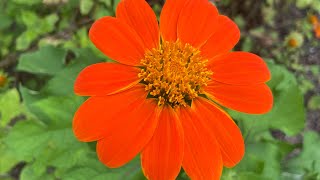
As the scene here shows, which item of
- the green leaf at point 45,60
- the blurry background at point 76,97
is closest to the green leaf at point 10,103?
the blurry background at point 76,97

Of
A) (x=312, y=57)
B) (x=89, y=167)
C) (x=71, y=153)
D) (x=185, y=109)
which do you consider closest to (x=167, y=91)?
(x=185, y=109)

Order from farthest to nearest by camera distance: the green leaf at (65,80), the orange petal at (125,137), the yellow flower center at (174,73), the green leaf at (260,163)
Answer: the green leaf at (65,80) → the green leaf at (260,163) → the yellow flower center at (174,73) → the orange petal at (125,137)

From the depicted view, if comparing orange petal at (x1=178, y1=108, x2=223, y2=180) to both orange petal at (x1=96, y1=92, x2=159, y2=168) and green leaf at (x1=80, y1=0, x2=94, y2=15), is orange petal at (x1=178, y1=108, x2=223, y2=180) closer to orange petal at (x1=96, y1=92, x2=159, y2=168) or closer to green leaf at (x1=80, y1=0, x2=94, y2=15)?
orange petal at (x1=96, y1=92, x2=159, y2=168)

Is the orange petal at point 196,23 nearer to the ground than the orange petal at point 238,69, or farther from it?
farther from it

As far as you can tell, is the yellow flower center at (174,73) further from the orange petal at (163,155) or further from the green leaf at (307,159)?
the green leaf at (307,159)

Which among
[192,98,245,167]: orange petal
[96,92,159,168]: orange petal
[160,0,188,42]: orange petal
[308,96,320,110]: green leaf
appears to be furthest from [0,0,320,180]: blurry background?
[160,0,188,42]: orange petal

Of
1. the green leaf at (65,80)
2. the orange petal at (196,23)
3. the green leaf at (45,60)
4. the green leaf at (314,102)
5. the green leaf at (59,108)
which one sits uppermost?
the orange petal at (196,23)
